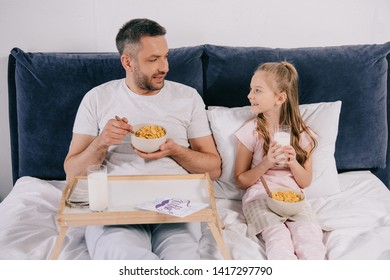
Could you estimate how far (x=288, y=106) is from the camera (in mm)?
1700

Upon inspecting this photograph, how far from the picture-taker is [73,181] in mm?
1499

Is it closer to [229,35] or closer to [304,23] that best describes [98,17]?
[229,35]

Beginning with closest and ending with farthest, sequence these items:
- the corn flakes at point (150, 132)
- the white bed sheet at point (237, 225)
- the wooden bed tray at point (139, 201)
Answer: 1. the wooden bed tray at point (139, 201)
2. the white bed sheet at point (237, 225)
3. the corn flakes at point (150, 132)

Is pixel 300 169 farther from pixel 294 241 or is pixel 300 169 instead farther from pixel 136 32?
pixel 136 32

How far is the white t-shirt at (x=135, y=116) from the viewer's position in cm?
164

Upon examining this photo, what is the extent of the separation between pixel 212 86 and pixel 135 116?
1.21 feet

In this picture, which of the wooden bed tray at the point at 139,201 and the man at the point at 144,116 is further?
the man at the point at 144,116

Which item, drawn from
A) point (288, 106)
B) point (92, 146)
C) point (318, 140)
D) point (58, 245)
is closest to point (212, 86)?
point (288, 106)

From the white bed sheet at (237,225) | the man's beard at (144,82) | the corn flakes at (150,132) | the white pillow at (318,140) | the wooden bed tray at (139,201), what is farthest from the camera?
the white pillow at (318,140)

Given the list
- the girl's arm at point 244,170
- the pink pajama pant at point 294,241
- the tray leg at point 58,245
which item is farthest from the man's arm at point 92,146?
the pink pajama pant at point 294,241

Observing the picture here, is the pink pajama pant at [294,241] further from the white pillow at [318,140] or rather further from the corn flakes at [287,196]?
the white pillow at [318,140]

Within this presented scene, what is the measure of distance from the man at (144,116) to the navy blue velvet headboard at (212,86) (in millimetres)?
145

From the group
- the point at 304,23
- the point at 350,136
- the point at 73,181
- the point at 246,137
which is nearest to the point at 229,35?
the point at 304,23
